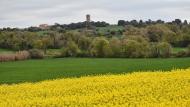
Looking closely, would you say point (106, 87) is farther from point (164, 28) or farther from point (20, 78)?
point (164, 28)

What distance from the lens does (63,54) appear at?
213ft

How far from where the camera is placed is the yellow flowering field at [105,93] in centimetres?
2122

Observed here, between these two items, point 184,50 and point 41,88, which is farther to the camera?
point 184,50

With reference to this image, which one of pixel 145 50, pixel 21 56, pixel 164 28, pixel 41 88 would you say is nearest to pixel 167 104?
pixel 41 88

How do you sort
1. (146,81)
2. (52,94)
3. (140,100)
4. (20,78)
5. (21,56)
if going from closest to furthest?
(140,100), (52,94), (146,81), (20,78), (21,56)

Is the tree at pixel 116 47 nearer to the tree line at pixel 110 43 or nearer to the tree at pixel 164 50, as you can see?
the tree line at pixel 110 43

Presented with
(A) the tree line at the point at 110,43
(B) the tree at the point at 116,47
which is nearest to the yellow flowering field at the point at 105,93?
(A) the tree line at the point at 110,43

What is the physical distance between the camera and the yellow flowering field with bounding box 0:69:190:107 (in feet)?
69.6

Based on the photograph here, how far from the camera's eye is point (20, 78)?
3912 centimetres

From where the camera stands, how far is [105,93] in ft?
80.6

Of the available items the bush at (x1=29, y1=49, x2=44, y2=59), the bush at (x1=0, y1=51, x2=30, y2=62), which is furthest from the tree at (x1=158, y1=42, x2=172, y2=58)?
the bush at (x1=0, y1=51, x2=30, y2=62)

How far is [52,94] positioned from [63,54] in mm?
38645

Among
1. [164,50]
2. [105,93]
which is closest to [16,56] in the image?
[164,50]

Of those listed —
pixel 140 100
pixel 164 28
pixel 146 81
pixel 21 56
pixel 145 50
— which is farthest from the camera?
pixel 164 28
